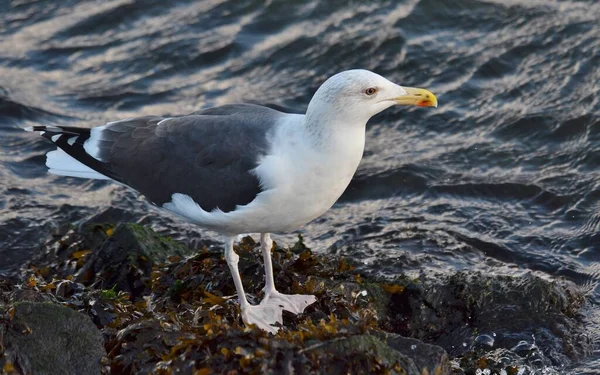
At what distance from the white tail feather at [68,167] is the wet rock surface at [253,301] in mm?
496

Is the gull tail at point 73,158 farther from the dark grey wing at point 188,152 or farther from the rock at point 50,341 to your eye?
the rock at point 50,341

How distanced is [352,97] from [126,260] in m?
2.30

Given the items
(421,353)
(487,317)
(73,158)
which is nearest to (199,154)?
(73,158)

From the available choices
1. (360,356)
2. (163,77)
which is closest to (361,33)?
(163,77)

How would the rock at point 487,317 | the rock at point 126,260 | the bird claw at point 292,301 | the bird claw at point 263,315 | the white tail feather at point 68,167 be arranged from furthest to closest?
the white tail feather at point 68,167
the rock at point 126,260
the rock at point 487,317
the bird claw at point 292,301
the bird claw at point 263,315

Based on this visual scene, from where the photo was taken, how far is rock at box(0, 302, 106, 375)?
4.41 metres

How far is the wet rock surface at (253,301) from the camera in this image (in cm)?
446

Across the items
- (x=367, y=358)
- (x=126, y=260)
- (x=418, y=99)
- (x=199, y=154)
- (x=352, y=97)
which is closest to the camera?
(x=367, y=358)

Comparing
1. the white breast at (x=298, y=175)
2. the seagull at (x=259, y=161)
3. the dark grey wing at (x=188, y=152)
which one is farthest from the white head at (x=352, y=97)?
the dark grey wing at (x=188, y=152)

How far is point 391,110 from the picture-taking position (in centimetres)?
1042

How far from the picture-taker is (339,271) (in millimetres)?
6352

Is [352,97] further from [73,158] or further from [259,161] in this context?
[73,158]

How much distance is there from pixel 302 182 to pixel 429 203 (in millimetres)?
3629

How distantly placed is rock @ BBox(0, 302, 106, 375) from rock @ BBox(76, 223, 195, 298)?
72.8 inches
